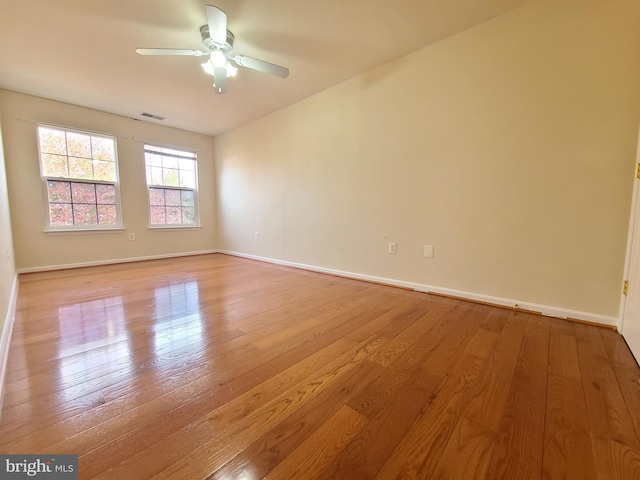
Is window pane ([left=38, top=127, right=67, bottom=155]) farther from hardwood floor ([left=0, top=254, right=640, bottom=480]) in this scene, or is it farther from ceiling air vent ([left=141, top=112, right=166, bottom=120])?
hardwood floor ([left=0, top=254, right=640, bottom=480])

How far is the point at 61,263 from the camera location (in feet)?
12.3

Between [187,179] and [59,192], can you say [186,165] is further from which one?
[59,192]

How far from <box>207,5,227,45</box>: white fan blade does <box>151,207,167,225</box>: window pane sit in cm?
350

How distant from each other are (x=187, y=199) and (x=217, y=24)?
12.4ft

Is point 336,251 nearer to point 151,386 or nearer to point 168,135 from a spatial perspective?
point 151,386

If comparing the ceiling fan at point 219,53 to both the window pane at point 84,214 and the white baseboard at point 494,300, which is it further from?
the window pane at point 84,214

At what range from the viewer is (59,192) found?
3695 mm

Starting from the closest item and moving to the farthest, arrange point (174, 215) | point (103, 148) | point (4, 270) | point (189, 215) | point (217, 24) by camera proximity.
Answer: point (217, 24), point (4, 270), point (103, 148), point (174, 215), point (189, 215)

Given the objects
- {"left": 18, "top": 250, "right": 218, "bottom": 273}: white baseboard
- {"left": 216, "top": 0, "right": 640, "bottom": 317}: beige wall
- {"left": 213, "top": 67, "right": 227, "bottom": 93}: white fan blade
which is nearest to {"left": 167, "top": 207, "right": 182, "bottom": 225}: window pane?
{"left": 18, "top": 250, "right": 218, "bottom": 273}: white baseboard

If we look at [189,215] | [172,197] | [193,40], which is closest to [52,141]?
[172,197]

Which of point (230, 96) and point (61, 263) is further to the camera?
point (61, 263)

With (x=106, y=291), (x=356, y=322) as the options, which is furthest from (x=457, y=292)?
(x=106, y=291)

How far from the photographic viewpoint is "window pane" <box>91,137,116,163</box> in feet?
13.0

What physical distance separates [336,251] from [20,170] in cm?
430
